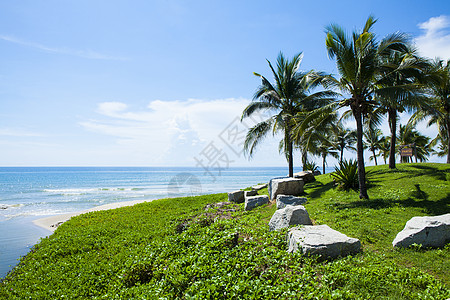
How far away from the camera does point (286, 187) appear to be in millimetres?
11836

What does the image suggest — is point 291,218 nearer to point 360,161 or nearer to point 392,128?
point 360,161

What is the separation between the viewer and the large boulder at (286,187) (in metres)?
11.7

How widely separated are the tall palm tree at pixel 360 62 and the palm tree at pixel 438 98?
180 centimetres

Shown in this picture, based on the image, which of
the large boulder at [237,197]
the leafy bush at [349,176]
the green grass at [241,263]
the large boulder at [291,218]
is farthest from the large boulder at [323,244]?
the large boulder at [237,197]

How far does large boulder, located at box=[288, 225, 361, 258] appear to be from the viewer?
4.86 metres

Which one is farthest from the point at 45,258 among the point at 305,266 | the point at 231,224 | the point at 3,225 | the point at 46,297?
the point at 3,225

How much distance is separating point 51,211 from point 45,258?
48.5 ft

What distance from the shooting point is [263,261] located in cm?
486

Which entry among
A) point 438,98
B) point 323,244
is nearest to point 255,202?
point 323,244

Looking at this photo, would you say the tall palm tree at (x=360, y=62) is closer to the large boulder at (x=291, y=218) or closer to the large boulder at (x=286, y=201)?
the large boulder at (x=286, y=201)

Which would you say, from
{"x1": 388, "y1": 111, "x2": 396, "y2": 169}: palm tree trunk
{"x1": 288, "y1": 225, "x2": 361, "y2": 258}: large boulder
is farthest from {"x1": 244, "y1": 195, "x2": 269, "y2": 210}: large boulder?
{"x1": 388, "y1": 111, "x2": 396, "y2": 169}: palm tree trunk

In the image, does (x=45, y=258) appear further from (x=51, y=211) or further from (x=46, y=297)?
(x=51, y=211)

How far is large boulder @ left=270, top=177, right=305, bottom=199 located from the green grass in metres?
2.00

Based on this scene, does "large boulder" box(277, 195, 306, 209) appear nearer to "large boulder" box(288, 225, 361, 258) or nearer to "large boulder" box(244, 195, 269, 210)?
"large boulder" box(244, 195, 269, 210)
